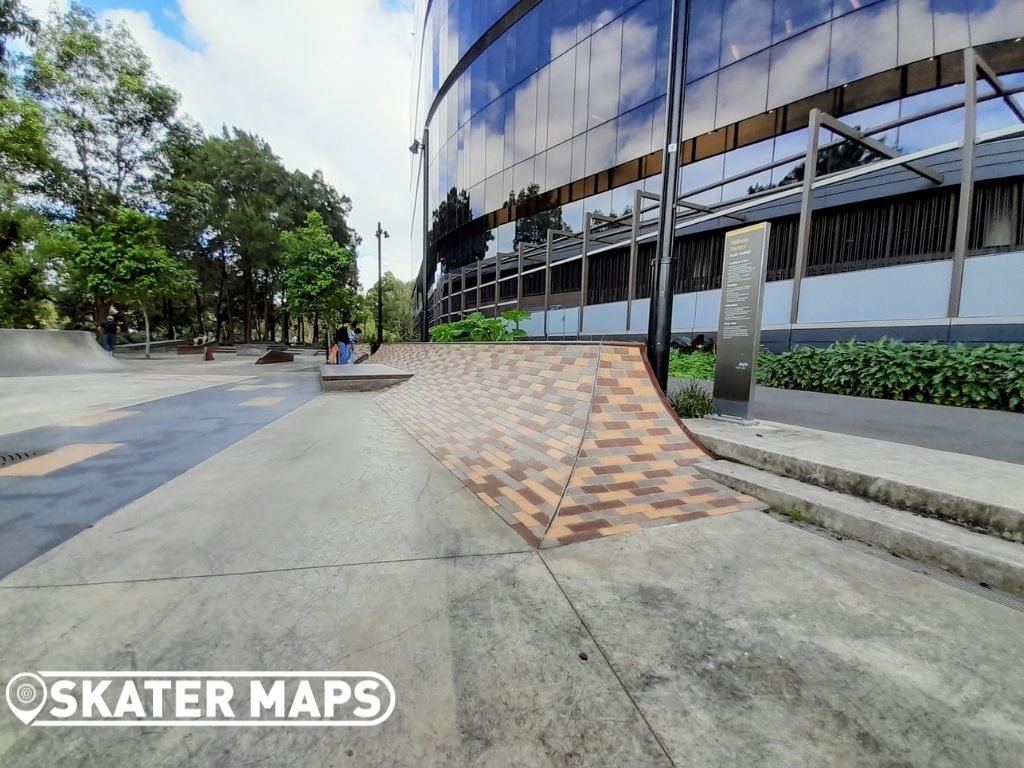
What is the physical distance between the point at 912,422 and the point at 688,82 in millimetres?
14666

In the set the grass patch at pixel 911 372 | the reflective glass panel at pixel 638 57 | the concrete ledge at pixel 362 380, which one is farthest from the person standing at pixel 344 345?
the reflective glass panel at pixel 638 57

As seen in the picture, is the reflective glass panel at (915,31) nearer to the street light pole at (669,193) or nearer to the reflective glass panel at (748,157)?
the reflective glass panel at (748,157)

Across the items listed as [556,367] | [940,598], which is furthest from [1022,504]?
[556,367]

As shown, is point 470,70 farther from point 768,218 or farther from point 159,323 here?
point 159,323

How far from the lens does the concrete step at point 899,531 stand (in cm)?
223

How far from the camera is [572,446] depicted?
3.71 m

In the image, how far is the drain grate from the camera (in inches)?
161

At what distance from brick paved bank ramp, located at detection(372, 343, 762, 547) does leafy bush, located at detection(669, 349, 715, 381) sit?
619cm

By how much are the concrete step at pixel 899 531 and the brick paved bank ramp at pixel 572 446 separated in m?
0.24

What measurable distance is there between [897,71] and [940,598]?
47.2 feet

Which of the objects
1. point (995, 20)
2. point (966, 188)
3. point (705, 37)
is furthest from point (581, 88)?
point (966, 188)

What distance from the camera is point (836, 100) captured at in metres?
11.4

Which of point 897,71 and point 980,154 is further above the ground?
point 897,71

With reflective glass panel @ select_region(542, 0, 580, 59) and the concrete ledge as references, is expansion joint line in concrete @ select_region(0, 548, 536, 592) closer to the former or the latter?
the concrete ledge
